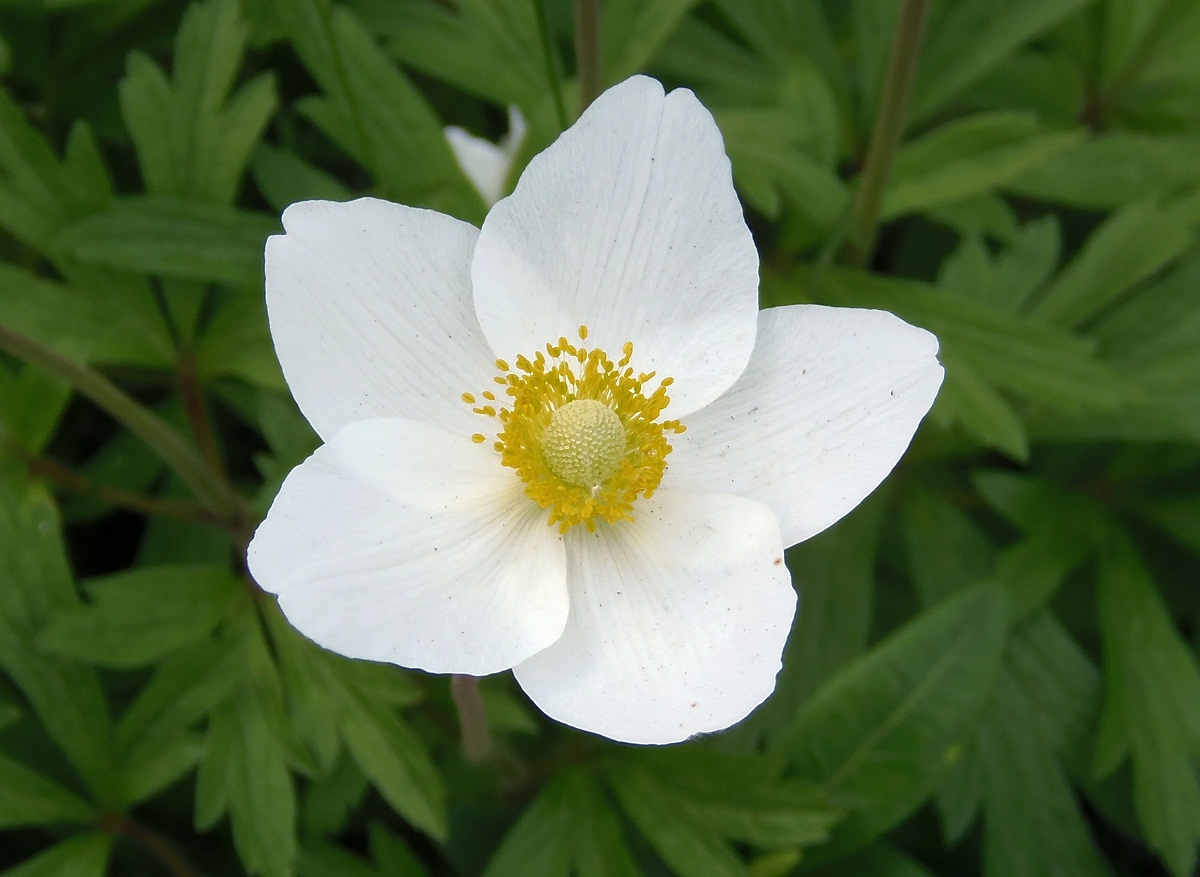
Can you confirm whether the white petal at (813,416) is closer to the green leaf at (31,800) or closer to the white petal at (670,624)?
the white petal at (670,624)

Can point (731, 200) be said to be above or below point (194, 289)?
above

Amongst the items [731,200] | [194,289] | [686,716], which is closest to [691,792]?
[686,716]

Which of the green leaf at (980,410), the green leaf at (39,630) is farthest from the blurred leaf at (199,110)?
the green leaf at (980,410)

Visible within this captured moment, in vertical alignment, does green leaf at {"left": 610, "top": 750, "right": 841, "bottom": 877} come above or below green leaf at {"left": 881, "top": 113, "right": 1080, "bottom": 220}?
below

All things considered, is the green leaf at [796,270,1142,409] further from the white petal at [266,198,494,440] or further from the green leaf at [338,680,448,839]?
the green leaf at [338,680,448,839]

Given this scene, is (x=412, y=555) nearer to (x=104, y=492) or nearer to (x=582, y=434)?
(x=582, y=434)

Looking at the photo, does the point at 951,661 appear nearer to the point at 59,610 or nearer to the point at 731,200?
the point at 731,200

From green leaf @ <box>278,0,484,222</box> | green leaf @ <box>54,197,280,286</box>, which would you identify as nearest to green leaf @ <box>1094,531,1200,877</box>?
green leaf @ <box>278,0,484,222</box>
